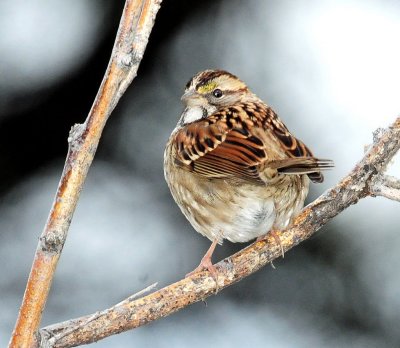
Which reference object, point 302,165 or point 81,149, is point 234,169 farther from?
point 81,149

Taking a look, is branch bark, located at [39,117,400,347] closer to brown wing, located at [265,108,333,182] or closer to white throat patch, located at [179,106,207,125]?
brown wing, located at [265,108,333,182]

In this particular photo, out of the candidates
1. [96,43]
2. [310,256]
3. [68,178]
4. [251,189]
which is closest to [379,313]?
[310,256]

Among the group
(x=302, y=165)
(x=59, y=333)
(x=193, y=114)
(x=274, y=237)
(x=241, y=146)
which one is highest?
(x=193, y=114)

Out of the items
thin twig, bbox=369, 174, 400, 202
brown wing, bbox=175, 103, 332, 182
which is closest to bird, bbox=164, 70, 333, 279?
brown wing, bbox=175, 103, 332, 182

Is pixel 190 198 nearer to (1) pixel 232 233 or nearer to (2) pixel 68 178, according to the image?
(1) pixel 232 233

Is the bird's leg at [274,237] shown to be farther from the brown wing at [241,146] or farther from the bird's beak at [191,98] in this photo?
the bird's beak at [191,98]

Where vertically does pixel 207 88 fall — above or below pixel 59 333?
above

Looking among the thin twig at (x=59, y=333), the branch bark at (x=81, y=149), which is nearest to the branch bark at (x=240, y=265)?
the thin twig at (x=59, y=333)

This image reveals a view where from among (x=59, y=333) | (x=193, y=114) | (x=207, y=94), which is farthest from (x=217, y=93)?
(x=59, y=333)
